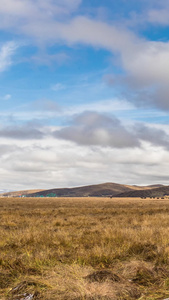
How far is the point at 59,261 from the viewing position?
8.63 m

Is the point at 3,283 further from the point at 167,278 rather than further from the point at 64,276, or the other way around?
the point at 167,278

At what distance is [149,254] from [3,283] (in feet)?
15.9

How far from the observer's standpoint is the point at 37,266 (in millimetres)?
7977

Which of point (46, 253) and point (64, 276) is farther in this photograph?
point (46, 253)

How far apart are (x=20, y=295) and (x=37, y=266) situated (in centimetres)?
245

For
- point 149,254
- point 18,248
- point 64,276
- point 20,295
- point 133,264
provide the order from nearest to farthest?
point 20,295
point 64,276
point 133,264
point 149,254
point 18,248

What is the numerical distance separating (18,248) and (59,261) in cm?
261

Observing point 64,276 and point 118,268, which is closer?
point 64,276

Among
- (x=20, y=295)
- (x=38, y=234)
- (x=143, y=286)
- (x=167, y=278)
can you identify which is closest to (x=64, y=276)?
(x=20, y=295)

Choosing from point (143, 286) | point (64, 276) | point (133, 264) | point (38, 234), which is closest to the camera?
point (143, 286)

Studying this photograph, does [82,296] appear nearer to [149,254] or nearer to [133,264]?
[133,264]

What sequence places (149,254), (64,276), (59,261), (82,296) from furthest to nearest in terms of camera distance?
1. (149,254)
2. (59,261)
3. (64,276)
4. (82,296)

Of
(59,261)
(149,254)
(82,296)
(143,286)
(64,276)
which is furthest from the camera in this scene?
(149,254)

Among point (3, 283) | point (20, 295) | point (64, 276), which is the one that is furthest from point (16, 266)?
point (20, 295)
